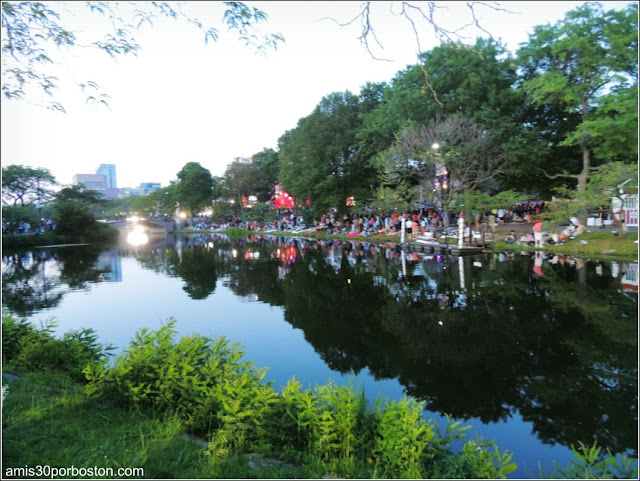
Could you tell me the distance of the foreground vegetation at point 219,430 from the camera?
3.65 m

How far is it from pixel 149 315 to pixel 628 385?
11529 mm

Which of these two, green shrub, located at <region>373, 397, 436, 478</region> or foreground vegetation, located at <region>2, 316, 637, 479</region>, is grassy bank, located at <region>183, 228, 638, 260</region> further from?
green shrub, located at <region>373, 397, 436, 478</region>

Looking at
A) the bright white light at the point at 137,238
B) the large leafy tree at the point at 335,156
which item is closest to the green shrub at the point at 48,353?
the large leafy tree at the point at 335,156

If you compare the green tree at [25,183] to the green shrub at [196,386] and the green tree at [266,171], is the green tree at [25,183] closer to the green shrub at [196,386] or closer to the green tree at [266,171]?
the green tree at [266,171]

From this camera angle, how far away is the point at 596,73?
68.4ft

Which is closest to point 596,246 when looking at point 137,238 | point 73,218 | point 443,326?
point 443,326

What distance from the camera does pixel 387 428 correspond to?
402 centimetres

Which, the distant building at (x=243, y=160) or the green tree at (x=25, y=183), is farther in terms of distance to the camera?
A: the distant building at (x=243, y=160)

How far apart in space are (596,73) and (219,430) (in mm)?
24829

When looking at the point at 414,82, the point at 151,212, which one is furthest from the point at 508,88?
the point at 151,212

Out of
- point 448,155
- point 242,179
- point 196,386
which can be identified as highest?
point 242,179

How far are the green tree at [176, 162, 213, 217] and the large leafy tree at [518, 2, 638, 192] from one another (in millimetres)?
67444

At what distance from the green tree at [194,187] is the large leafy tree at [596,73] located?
6744 centimetres

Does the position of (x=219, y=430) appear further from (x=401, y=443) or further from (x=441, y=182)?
(x=441, y=182)
